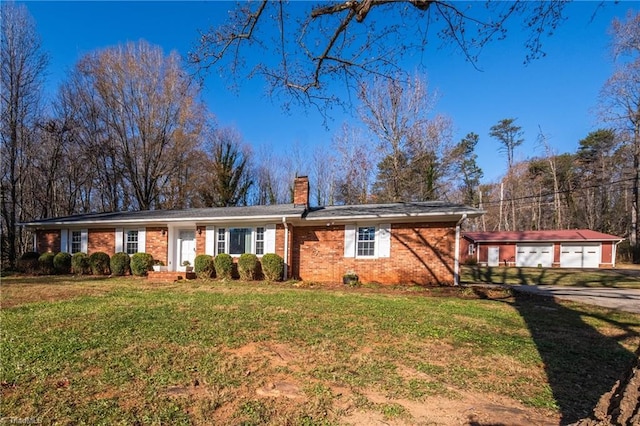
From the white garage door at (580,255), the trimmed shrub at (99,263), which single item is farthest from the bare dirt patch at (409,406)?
the white garage door at (580,255)

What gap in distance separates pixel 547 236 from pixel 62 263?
32139mm

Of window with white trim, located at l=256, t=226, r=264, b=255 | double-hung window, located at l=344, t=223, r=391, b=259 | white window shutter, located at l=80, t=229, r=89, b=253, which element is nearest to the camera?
double-hung window, located at l=344, t=223, r=391, b=259

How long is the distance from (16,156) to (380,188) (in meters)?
22.7

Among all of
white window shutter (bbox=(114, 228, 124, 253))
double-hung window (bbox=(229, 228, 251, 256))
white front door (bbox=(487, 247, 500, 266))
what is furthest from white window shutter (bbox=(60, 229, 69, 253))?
white front door (bbox=(487, 247, 500, 266))

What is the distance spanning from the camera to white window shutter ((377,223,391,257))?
11.9 m

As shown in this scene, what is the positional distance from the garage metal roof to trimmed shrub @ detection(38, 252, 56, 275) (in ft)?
92.3

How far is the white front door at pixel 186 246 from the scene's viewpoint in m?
14.0

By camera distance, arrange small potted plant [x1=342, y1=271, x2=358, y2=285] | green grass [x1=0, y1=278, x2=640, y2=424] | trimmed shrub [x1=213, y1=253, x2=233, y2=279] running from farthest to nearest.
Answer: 1. trimmed shrub [x1=213, y1=253, x2=233, y2=279]
2. small potted plant [x1=342, y1=271, x2=358, y2=285]
3. green grass [x1=0, y1=278, x2=640, y2=424]

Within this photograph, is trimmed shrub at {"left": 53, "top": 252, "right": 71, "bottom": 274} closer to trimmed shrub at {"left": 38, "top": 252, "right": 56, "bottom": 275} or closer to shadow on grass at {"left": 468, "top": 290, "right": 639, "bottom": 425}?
trimmed shrub at {"left": 38, "top": 252, "right": 56, "bottom": 275}

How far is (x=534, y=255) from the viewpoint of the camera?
25.8 m

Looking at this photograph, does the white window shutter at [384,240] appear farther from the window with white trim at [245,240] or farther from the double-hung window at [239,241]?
the double-hung window at [239,241]

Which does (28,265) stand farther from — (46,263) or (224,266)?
(224,266)

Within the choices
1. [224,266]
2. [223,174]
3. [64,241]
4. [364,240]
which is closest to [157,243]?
[224,266]

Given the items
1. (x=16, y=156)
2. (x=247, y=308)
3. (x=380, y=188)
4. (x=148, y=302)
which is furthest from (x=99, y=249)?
(x=380, y=188)
